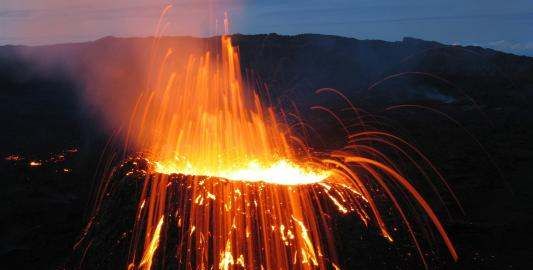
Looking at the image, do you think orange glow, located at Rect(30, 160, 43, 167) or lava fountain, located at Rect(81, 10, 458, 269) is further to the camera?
orange glow, located at Rect(30, 160, 43, 167)

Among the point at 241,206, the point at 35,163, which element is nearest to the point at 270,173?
the point at 241,206

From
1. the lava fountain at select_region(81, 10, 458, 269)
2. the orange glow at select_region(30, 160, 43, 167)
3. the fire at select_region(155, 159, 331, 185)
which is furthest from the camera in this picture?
the orange glow at select_region(30, 160, 43, 167)

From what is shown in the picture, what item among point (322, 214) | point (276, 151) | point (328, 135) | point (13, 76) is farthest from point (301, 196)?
point (13, 76)

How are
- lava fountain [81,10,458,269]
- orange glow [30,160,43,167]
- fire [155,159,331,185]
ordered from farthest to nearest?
orange glow [30,160,43,167]
fire [155,159,331,185]
lava fountain [81,10,458,269]

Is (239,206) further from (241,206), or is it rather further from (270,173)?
(270,173)

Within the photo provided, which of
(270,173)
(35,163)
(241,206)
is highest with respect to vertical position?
(35,163)

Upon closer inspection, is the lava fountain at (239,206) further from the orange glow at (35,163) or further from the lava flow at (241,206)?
the orange glow at (35,163)

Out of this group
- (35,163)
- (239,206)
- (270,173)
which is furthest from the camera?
(35,163)

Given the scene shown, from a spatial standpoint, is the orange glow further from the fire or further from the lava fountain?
the fire

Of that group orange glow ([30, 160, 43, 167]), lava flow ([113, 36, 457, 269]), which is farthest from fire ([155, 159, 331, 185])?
orange glow ([30, 160, 43, 167])

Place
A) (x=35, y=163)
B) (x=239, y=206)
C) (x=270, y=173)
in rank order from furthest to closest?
(x=35, y=163), (x=270, y=173), (x=239, y=206)

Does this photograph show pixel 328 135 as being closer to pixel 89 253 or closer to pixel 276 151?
pixel 276 151
